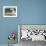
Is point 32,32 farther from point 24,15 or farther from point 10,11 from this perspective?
point 10,11

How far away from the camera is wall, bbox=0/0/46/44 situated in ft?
14.1

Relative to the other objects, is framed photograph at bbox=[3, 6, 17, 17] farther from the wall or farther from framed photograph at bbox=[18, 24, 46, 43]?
framed photograph at bbox=[18, 24, 46, 43]

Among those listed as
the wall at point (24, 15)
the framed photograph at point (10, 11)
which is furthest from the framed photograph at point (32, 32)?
the framed photograph at point (10, 11)

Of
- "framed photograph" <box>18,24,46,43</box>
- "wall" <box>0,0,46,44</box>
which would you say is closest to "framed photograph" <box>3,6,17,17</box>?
"wall" <box>0,0,46,44</box>

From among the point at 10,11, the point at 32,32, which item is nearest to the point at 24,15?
the point at 10,11

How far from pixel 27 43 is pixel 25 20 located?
31.4 inches

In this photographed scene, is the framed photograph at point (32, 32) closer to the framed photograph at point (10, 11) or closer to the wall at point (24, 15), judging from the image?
the wall at point (24, 15)

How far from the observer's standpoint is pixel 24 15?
432 cm

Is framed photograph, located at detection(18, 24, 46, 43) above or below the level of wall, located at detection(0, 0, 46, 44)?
below

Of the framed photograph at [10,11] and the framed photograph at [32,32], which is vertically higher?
the framed photograph at [10,11]

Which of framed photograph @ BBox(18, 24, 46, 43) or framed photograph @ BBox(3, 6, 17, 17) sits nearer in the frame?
framed photograph @ BBox(18, 24, 46, 43)

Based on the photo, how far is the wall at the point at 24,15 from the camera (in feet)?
14.1

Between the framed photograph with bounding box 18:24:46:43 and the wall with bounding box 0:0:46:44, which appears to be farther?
the wall with bounding box 0:0:46:44

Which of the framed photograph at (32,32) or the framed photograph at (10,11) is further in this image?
the framed photograph at (10,11)
